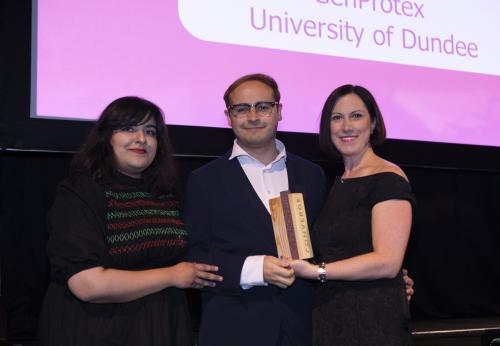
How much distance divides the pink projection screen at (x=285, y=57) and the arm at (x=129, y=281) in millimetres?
1200

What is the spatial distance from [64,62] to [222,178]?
1113 millimetres

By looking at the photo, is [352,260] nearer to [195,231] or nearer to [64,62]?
[195,231]

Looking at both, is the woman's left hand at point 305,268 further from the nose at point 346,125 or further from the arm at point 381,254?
the nose at point 346,125

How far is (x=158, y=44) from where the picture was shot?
3020 mm

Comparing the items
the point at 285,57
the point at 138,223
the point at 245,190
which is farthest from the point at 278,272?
the point at 285,57

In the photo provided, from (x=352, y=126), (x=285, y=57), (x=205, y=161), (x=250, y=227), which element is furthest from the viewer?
(x=205, y=161)

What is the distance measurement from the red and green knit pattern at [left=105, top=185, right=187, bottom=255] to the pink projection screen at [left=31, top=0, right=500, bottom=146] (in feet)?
3.21

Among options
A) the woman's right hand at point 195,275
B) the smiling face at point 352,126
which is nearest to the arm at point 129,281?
the woman's right hand at point 195,275

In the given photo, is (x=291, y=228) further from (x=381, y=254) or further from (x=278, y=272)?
(x=381, y=254)

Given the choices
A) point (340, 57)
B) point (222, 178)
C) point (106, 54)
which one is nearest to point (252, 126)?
point (222, 178)

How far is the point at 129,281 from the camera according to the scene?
186 cm

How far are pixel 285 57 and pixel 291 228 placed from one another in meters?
1.60

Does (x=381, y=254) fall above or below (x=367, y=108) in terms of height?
below

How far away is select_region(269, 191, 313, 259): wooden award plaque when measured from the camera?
6.36ft
